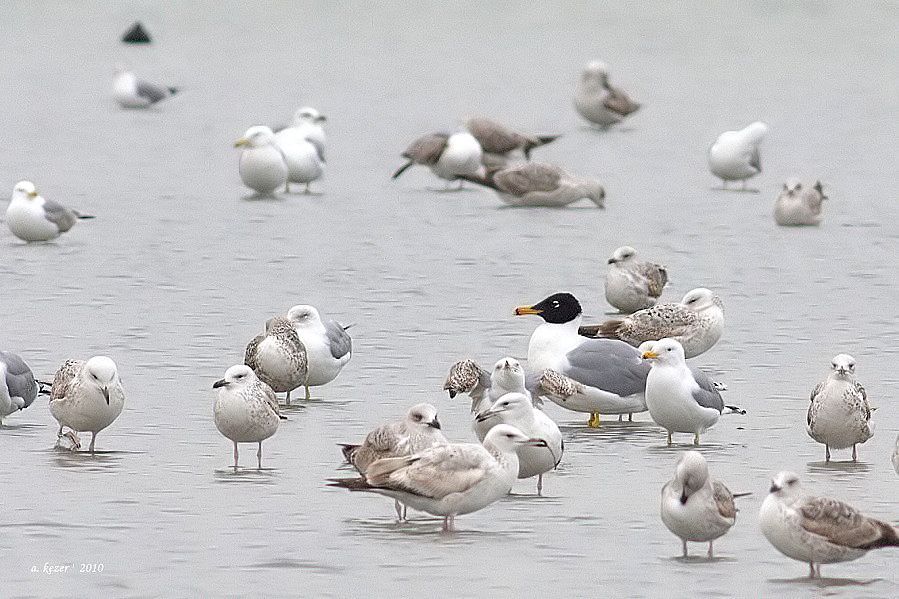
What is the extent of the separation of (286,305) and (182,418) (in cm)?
425

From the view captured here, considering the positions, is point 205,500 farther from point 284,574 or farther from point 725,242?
point 725,242

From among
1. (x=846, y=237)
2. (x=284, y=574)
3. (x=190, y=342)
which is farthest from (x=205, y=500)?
(x=846, y=237)

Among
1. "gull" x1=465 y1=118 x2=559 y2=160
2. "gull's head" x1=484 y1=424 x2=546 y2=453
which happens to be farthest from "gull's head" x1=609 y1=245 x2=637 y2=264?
"gull" x1=465 y1=118 x2=559 y2=160

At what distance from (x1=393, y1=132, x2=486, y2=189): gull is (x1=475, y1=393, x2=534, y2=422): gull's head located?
13.6 m

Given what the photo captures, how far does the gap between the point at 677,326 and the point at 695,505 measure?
464 cm

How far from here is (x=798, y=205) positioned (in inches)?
829

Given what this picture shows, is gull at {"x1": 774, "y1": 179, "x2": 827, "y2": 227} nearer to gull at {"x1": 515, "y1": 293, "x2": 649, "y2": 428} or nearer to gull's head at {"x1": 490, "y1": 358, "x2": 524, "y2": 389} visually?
gull at {"x1": 515, "y1": 293, "x2": 649, "y2": 428}

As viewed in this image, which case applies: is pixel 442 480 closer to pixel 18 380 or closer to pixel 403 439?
pixel 403 439

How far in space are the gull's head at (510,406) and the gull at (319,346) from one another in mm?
2458

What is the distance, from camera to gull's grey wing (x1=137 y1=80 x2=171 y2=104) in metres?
32.9

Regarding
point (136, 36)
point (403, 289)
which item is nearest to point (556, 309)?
point (403, 289)

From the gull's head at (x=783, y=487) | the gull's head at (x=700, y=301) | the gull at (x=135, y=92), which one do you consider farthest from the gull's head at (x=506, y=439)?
the gull at (x=135, y=92)

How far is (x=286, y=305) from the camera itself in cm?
1631

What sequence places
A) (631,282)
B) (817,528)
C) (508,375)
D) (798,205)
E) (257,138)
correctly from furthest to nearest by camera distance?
(257,138) → (798,205) → (631,282) → (508,375) → (817,528)
